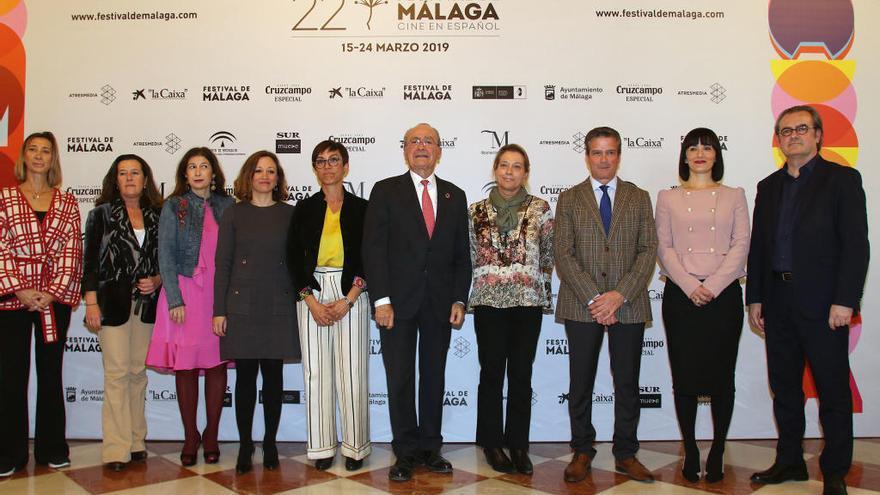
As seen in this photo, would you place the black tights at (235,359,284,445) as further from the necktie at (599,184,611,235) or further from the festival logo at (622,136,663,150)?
the festival logo at (622,136,663,150)

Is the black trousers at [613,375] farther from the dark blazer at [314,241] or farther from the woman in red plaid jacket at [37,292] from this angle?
the woman in red plaid jacket at [37,292]

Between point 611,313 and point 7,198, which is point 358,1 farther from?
point 611,313

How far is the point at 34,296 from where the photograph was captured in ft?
11.3

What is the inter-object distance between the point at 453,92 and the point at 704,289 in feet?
7.21

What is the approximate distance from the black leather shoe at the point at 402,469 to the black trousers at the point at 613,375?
0.90 meters

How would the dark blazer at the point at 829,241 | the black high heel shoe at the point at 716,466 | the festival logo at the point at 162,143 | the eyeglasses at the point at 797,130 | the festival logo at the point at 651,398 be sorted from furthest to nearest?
the festival logo at the point at 162,143, the festival logo at the point at 651,398, the black high heel shoe at the point at 716,466, the eyeglasses at the point at 797,130, the dark blazer at the point at 829,241

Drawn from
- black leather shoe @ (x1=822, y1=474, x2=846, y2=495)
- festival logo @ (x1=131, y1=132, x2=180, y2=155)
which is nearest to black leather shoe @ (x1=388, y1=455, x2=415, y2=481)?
black leather shoe @ (x1=822, y1=474, x2=846, y2=495)

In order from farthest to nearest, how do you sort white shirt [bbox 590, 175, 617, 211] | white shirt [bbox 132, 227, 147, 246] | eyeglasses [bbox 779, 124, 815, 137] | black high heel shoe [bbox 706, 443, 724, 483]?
white shirt [bbox 132, 227, 147, 246] → white shirt [bbox 590, 175, 617, 211] → black high heel shoe [bbox 706, 443, 724, 483] → eyeglasses [bbox 779, 124, 815, 137]

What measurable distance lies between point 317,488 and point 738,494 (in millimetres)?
2133

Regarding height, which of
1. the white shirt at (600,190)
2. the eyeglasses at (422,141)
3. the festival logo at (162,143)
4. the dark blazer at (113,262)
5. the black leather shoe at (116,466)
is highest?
the festival logo at (162,143)

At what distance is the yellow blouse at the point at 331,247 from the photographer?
3.47 metres

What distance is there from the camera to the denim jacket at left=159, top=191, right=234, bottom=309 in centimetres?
350

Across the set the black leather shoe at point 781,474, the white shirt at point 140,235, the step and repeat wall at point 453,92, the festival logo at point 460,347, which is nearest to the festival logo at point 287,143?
the step and repeat wall at point 453,92

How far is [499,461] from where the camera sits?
3.46m
